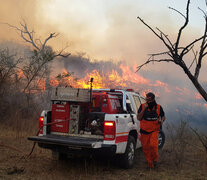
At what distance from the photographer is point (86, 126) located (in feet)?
19.0

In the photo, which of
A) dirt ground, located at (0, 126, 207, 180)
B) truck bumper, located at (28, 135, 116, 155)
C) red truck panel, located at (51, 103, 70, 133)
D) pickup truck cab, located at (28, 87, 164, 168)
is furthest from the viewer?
red truck panel, located at (51, 103, 70, 133)

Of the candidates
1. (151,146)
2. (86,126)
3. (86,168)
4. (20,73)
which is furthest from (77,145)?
(20,73)

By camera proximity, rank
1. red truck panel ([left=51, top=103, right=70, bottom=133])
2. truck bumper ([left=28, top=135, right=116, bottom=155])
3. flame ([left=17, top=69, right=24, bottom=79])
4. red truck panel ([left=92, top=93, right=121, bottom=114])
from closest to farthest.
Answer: truck bumper ([left=28, top=135, right=116, bottom=155]), red truck panel ([left=51, top=103, right=70, bottom=133]), red truck panel ([left=92, top=93, right=121, bottom=114]), flame ([left=17, top=69, right=24, bottom=79])

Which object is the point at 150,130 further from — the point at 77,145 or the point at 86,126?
the point at 77,145

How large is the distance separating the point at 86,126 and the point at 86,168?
983mm

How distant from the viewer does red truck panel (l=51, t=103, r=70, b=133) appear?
5.77 metres

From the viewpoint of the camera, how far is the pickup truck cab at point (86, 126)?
507 cm

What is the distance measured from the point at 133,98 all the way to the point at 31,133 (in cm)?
568

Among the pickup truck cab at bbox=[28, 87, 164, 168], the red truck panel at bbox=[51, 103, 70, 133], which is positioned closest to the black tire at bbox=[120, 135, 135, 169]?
the pickup truck cab at bbox=[28, 87, 164, 168]

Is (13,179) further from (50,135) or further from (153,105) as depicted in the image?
(153,105)

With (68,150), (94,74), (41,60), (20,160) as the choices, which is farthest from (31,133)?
(94,74)

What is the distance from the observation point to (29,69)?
603 inches

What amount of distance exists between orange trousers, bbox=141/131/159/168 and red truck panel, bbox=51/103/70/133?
1891mm

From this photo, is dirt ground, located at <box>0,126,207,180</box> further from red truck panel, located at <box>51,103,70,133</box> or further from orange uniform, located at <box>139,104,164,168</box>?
red truck panel, located at <box>51,103,70,133</box>
